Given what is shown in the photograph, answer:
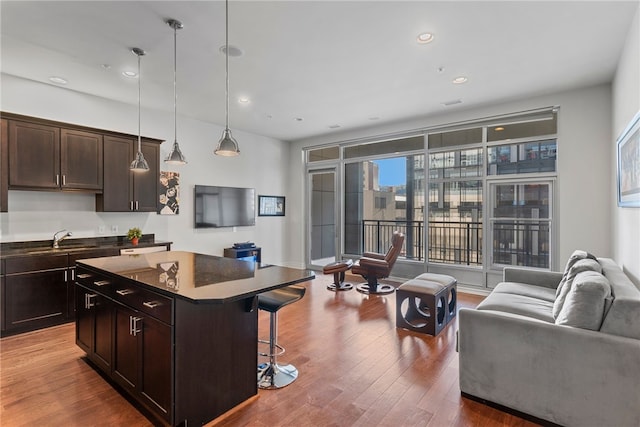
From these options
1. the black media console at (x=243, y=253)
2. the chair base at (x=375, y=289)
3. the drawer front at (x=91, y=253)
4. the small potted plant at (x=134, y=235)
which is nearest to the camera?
the drawer front at (x=91, y=253)

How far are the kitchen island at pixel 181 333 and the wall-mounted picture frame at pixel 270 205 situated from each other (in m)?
4.56

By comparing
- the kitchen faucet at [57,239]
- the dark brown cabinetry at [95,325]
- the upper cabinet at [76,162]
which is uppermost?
the upper cabinet at [76,162]

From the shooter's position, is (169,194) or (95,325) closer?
(95,325)

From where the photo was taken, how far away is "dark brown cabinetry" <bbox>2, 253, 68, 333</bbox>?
11.5 feet

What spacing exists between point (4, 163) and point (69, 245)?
121 cm

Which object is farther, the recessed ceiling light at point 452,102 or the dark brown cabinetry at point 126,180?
the recessed ceiling light at point 452,102

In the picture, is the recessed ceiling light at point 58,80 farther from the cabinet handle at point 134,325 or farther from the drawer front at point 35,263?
the cabinet handle at point 134,325

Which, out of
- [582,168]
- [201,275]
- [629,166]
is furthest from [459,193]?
[201,275]

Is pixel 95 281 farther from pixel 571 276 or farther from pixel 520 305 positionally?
pixel 571 276

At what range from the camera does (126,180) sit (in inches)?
184

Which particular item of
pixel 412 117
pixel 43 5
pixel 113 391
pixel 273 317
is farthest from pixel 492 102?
pixel 113 391

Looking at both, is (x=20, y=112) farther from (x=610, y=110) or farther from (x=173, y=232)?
(x=610, y=110)

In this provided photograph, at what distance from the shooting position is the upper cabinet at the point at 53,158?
3727mm

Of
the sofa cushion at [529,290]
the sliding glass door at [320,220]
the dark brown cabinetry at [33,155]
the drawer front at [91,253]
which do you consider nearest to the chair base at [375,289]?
the sliding glass door at [320,220]
